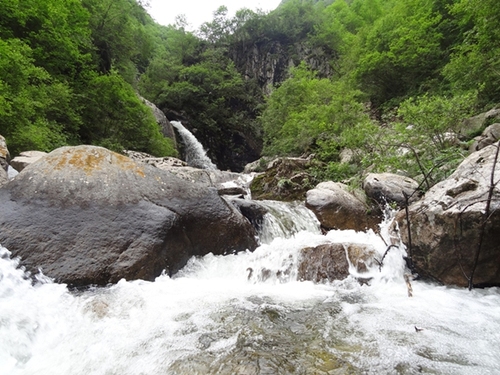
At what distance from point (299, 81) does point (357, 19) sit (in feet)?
65.1

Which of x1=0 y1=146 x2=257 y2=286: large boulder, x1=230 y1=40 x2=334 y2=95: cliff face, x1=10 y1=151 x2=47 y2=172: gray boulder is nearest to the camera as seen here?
x1=0 y1=146 x2=257 y2=286: large boulder

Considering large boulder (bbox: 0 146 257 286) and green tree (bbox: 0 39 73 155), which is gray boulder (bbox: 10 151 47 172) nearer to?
green tree (bbox: 0 39 73 155)

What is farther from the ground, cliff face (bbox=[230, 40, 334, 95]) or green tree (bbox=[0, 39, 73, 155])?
A: cliff face (bbox=[230, 40, 334, 95])

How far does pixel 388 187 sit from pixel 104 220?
6866mm

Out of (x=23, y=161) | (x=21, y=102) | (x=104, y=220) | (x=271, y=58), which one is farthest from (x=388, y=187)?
(x=271, y=58)

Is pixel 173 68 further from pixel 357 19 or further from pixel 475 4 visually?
pixel 475 4

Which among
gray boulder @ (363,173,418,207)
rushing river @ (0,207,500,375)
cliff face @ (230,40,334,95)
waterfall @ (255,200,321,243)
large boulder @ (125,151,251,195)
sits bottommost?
rushing river @ (0,207,500,375)

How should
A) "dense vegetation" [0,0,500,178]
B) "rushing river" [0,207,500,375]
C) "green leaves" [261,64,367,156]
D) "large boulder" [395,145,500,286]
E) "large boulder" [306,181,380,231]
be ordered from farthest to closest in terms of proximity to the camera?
"green leaves" [261,64,367,156], "dense vegetation" [0,0,500,178], "large boulder" [306,181,380,231], "large boulder" [395,145,500,286], "rushing river" [0,207,500,375]

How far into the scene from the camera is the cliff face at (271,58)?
3375cm

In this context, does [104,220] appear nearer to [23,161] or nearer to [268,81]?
[23,161]

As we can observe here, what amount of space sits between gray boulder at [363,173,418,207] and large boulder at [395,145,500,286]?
8.98ft

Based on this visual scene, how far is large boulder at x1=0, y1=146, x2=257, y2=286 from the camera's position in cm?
380

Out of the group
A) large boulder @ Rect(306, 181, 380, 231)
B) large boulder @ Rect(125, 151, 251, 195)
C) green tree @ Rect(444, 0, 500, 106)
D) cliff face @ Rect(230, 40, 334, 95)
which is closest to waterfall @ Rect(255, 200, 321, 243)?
large boulder @ Rect(306, 181, 380, 231)

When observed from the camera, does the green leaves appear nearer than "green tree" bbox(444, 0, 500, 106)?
No
